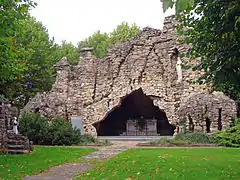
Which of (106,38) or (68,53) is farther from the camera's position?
(106,38)

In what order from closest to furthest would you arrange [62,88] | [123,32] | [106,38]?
[62,88], [123,32], [106,38]

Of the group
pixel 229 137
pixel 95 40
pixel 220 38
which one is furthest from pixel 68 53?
pixel 220 38

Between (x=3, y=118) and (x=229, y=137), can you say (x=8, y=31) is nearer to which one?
(x=3, y=118)

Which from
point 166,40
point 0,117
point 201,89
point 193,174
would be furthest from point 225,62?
point 166,40

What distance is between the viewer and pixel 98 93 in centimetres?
2375

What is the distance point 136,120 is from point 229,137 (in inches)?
389

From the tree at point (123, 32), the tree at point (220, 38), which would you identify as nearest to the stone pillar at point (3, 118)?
the tree at point (220, 38)

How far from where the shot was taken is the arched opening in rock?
962 inches

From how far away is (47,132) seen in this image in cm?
1783

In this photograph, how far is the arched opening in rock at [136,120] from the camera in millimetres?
24438

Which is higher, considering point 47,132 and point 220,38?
point 220,38

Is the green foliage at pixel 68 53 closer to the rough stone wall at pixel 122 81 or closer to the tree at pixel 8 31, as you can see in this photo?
the rough stone wall at pixel 122 81

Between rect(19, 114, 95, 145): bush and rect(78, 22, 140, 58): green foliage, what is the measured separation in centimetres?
2259

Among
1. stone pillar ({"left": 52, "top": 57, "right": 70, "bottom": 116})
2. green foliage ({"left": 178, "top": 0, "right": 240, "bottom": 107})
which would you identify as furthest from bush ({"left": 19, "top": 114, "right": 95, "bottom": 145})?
green foliage ({"left": 178, "top": 0, "right": 240, "bottom": 107})
